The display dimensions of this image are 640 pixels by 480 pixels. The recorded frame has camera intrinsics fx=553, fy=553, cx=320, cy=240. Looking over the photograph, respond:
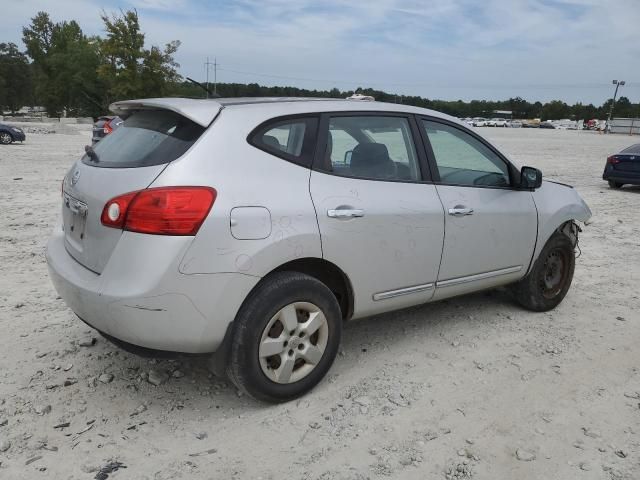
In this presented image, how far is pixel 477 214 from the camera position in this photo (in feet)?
13.3

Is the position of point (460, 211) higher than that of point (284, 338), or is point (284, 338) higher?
point (460, 211)

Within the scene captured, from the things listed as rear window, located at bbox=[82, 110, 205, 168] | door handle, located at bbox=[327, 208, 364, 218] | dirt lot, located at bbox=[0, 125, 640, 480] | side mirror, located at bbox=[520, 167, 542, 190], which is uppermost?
rear window, located at bbox=[82, 110, 205, 168]

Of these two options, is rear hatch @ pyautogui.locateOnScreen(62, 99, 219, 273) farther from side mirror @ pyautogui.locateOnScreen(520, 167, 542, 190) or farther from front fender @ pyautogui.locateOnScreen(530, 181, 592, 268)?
front fender @ pyautogui.locateOnScreen(530, 181, 592, 268)

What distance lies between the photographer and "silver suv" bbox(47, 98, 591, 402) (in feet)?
9.07

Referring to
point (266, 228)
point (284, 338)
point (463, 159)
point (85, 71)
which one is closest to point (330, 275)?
point (284, 338)

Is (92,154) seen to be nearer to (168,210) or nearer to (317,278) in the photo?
(168,210)

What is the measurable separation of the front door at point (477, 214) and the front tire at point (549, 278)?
0.21 metres

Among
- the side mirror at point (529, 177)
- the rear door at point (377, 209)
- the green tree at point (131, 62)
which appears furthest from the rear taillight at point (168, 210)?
the green tree at point (131, 62)

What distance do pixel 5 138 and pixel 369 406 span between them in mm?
25079

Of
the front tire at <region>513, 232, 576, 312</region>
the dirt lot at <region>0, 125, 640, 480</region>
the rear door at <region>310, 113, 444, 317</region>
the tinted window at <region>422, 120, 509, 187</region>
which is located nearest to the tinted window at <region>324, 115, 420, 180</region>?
the rear door at <region>310, 113, 444, 317</region>

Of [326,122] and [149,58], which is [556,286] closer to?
[326,122]

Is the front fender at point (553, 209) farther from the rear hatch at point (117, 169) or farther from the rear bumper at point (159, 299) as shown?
the rear hatch at point (117, 169)

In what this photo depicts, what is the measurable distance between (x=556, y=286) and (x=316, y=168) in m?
2.91

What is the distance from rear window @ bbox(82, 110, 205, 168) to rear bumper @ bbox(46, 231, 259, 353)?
1.52 ft
